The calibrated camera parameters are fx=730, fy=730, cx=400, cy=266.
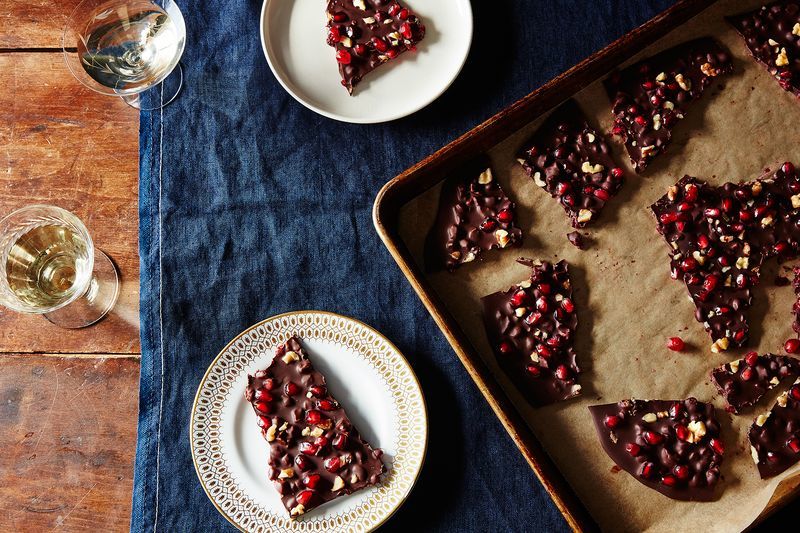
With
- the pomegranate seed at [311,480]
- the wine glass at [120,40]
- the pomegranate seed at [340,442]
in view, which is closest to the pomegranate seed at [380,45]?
the wine glass at [120,40]

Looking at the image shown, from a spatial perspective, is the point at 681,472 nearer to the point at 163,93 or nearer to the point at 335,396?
the point at 335,396

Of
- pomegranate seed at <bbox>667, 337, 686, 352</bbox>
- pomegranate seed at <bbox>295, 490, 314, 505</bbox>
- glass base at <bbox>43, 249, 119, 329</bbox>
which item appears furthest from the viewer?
glass base at <bbox>43, 249, 119, 329</bbox>

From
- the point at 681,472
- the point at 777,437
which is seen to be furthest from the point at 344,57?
the point at 777,437

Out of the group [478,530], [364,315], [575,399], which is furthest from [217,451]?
[575,399]

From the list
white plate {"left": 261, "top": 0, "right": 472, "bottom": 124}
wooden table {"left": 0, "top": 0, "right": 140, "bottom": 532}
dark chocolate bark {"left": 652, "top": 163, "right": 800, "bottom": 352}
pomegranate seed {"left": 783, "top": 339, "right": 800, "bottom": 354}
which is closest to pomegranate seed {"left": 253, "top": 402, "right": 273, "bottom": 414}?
wooden table {"left": 0, "top": 0, "right": 140, "bottom": 532}

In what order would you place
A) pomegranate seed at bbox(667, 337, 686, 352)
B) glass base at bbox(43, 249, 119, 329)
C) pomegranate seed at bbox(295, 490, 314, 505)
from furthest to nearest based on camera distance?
glass base at bbox(43, 249, 119, 329) → pomegranate seed at bbox(667, 337, 686, 352) → pomegranate seed at bbox(295, 490, 314, 505)

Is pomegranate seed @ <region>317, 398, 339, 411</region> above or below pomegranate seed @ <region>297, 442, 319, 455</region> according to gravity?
above

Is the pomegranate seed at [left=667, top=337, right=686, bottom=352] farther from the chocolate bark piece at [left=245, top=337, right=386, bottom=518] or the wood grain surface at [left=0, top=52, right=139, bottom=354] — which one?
the wood grain surface at [left=0, top=52, right=139, bottom=354]

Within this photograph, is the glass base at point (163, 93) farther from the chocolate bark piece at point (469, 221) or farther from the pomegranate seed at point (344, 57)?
the chocolate bark piece at point (469, 221)
